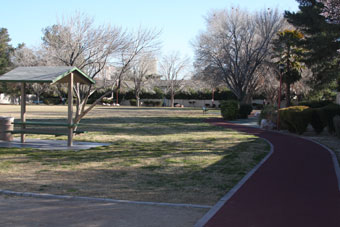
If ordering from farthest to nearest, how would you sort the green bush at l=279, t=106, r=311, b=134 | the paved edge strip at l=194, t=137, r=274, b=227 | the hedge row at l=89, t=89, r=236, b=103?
the hedge row at l=89, t=89, r=236, b=103
the green bush at l=279, t=106, r=311, b=134
the paved edge strip at l=194, t=137, r=274, b=227

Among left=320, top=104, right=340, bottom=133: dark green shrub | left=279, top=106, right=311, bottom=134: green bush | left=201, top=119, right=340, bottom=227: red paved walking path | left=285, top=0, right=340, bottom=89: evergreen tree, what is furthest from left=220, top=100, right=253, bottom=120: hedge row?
left=201, top=119, right=340, bottom=227: red paved walking path

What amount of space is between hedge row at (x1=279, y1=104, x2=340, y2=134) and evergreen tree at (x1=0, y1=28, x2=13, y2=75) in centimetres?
5919

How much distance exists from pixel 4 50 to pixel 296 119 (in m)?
69.2

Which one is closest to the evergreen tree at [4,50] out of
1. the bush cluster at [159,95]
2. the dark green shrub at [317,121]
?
the bush cluster at [159,95]

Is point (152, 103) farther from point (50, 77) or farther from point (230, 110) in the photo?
point (50, 77)

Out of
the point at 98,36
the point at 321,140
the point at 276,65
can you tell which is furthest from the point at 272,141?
the point at 276,65

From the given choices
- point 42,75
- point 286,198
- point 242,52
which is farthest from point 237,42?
point 286,198

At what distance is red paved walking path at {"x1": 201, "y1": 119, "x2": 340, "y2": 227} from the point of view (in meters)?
5.48

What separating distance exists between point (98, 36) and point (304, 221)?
47.3 feet

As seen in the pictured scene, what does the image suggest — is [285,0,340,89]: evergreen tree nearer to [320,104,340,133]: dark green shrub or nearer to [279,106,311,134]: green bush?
[320,104,340,133]: dark green shrub

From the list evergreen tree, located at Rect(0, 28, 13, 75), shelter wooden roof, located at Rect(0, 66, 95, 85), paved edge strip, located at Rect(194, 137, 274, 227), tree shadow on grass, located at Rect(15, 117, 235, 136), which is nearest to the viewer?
paved edge strip, located at Rect(194, 137, 274, 227)

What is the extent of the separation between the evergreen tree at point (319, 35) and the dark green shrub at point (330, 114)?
102 inches

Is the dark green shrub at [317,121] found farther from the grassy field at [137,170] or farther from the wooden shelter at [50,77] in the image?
the wooden shelter at [50,77]

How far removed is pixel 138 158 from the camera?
11.2 meters
